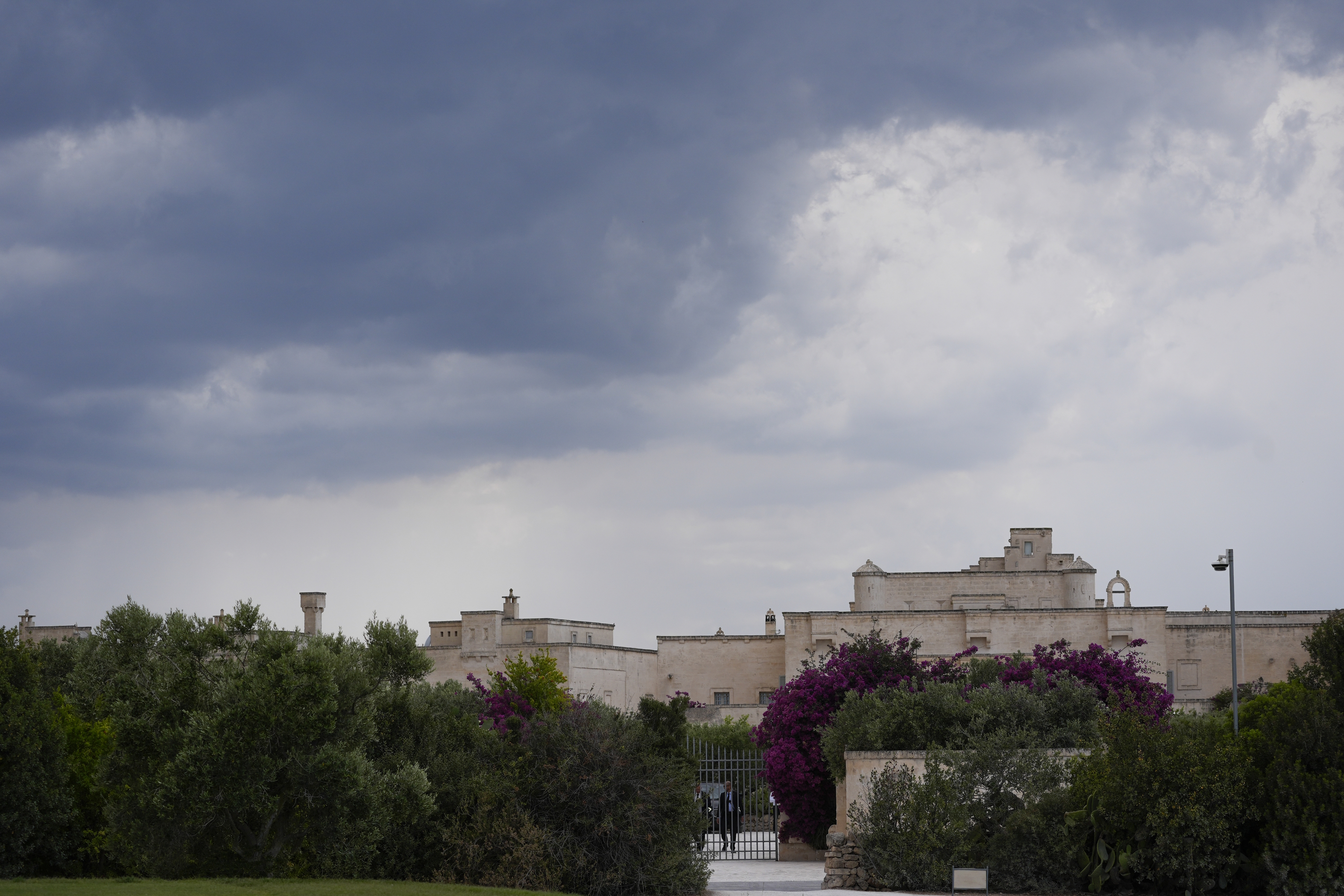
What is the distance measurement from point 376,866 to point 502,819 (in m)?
1.88

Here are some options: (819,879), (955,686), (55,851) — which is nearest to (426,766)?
(55,851)

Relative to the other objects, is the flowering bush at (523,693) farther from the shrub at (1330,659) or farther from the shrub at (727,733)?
the shrub at (1330,659)

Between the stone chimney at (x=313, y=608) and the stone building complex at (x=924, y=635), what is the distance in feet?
0.23

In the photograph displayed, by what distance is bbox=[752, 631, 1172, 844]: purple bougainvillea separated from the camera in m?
27.7

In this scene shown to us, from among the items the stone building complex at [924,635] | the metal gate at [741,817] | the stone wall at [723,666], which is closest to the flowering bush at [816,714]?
the metal gate at [741,817]

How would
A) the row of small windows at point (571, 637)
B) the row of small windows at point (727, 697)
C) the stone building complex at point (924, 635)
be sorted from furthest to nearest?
the row of small windows at point (571, 637) → the row of small windows at point (727, 697) → the stone building complex at point (924, 635)

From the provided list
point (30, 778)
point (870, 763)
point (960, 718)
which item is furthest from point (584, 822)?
point (30, 778)

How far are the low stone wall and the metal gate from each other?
6.68 ft

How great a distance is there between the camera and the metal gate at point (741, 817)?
93.8ft

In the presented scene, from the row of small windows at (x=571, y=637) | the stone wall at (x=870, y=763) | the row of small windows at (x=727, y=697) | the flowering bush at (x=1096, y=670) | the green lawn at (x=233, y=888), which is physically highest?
the row of small windows at (x=571, y=637)

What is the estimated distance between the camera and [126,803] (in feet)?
58.4

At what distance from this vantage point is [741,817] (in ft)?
110

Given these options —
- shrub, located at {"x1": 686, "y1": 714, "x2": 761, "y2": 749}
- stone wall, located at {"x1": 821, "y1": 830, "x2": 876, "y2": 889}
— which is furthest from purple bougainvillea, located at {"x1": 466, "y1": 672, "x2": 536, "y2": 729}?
shrub, located at {"x1": 686, "y1": 714, "x2": 761, "y2": 749}

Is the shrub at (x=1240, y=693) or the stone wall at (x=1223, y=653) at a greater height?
the stone wall at (x=1223, y=653)
